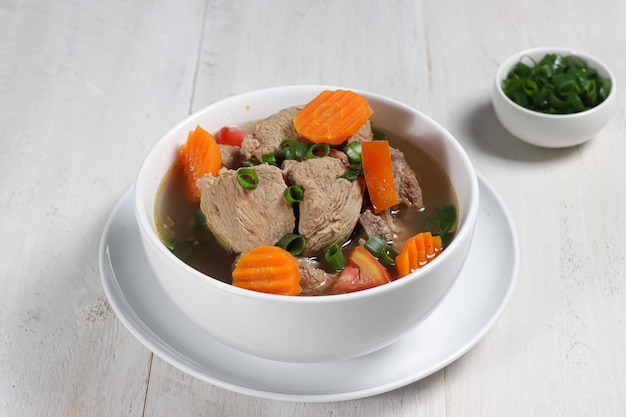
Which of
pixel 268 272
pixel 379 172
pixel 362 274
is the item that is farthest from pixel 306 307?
pixel 379 172

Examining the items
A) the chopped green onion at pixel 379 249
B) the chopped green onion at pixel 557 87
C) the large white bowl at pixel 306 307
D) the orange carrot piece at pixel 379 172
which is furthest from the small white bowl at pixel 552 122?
the chopped green onion at pixel 379 249

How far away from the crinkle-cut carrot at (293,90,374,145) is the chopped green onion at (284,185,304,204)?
0.23 metres

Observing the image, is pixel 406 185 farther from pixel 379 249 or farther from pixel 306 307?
pixel 306 307

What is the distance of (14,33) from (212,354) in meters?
2.38

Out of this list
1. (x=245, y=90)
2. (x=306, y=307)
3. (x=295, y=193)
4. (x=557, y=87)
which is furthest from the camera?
(x=245, y=90)

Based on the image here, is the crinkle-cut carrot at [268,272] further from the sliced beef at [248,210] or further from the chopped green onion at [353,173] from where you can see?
the chopped green onion at [353,173]

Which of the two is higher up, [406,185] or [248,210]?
[248,210]

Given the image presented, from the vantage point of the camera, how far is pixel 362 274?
1930 mm

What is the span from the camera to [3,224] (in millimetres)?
2648

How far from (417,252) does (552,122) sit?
1.17 meters

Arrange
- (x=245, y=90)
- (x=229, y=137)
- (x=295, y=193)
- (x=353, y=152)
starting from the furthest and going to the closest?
(x=245, y=90)
(x=229, y=137)
(x=353, y=152)
(x=295, y=193)

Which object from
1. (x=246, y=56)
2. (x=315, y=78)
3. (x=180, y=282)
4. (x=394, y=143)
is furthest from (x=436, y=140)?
(x=246, y=56)

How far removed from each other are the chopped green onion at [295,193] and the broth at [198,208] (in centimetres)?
19

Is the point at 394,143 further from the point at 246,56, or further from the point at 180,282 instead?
the point at 246,56
